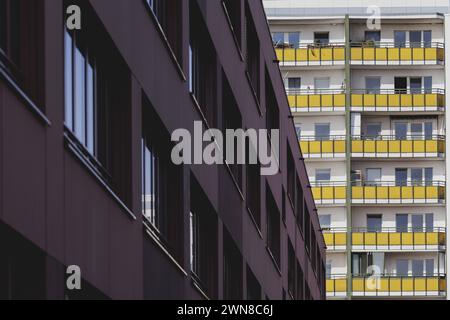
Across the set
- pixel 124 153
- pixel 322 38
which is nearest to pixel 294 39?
pixel 322 38

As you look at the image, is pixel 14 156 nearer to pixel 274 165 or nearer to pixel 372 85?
pixel 274 165

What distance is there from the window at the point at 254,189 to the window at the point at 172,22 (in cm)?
1243

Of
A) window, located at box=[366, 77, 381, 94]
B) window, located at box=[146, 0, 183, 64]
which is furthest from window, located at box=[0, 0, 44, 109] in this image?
window, located at box=[366, 77, 381, 94]

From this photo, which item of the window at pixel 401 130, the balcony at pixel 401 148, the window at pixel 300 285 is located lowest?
the window at pixel 300 285

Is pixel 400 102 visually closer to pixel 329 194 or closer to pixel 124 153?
pixel 329 194

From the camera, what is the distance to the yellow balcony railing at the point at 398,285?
8012 cm

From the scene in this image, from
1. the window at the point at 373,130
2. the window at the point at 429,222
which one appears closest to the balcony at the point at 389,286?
the window at the point at 429,222

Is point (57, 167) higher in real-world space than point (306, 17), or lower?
lower

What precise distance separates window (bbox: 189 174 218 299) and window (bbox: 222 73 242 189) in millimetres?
2995

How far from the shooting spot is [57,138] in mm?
15305

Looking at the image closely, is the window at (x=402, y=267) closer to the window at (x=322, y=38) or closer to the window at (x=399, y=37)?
the window at (x=399, y=37)

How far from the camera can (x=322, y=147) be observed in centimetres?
8181

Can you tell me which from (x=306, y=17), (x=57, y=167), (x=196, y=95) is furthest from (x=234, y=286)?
(x=306, y=17)

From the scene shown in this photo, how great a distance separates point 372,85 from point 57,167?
228 ft
